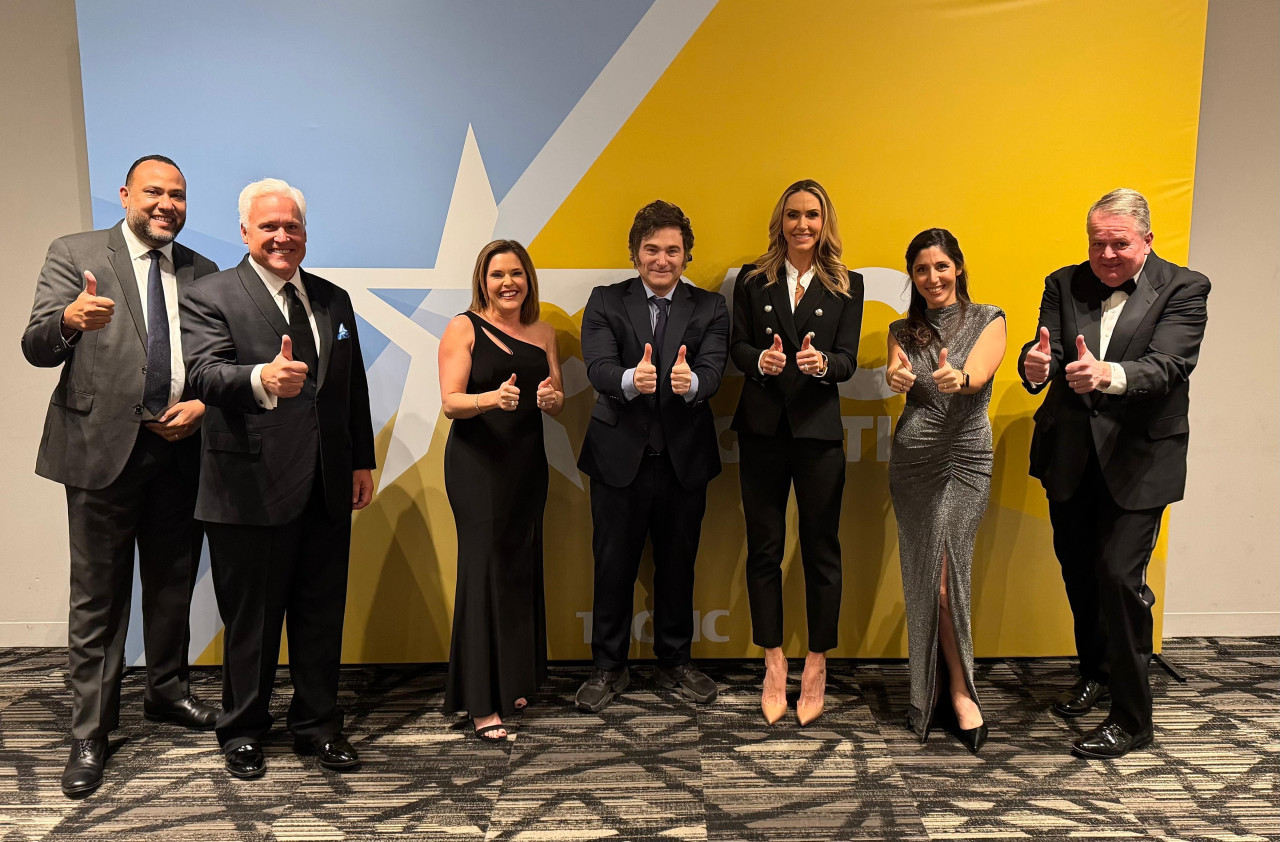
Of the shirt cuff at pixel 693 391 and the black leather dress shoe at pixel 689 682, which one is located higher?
the shirt cuff at pixel 693 391

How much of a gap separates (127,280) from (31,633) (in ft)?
7.68

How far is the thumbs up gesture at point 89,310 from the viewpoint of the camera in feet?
8.91

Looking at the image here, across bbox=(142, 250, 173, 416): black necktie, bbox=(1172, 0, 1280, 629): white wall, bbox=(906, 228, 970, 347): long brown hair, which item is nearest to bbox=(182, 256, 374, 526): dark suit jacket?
bbox=(142, 250, 173, 416): black necktie

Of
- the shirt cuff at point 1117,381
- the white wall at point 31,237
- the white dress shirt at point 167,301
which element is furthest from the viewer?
the white wall at point 31,237

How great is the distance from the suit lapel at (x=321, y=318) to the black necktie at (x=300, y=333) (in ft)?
0.10

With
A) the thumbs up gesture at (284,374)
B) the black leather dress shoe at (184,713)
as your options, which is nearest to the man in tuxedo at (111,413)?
the black leather dress shoe at (184,713)

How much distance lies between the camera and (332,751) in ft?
9.72

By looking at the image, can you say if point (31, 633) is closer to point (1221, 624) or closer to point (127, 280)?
point (127, 280)

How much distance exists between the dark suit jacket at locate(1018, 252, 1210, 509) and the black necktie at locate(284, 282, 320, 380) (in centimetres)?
263

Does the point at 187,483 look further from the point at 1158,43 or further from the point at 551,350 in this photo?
the point at 1158,43

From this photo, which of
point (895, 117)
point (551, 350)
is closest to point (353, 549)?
point (551, 350)

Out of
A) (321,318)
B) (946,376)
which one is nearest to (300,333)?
(321,318)

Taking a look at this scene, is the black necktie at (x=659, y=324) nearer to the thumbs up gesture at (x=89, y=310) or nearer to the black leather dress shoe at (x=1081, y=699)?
the thumbs up gesture at (x=89, y=310)

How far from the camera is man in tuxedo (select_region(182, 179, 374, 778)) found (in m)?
2.72
